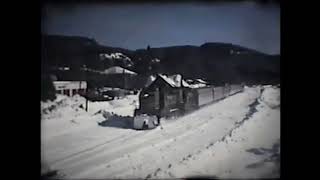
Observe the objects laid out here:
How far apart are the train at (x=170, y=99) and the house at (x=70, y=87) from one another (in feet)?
1.13

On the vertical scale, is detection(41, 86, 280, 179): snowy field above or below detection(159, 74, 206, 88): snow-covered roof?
below

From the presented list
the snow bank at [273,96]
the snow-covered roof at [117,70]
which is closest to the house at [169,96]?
the snow-covered roof at [117,70]

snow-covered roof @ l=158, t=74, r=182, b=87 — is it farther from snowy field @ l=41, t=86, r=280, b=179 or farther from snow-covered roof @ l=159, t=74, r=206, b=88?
snowy field @ l=41, t=86, r=280, b=179

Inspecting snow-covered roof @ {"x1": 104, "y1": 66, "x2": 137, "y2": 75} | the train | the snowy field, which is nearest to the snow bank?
the snowy field

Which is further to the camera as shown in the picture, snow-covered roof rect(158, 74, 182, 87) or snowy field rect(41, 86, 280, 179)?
snow-covered roof rect(158, 74, 182, 87)

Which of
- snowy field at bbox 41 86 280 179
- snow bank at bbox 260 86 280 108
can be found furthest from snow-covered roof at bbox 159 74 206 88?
snow bank at bbox 260 86 280 108

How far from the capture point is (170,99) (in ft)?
9.77

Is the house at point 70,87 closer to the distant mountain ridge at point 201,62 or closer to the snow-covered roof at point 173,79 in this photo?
the distant mountain ridge at point 201,62

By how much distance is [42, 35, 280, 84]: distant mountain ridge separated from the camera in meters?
2.91

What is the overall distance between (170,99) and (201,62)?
290 mm

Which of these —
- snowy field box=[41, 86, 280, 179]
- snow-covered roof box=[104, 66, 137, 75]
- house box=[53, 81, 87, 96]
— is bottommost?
snowy field box=[41, 86, 280, 179]

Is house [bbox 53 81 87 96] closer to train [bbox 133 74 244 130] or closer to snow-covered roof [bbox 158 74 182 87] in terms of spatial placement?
train [bbox 133 74 244 130]

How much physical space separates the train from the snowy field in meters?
0.04
